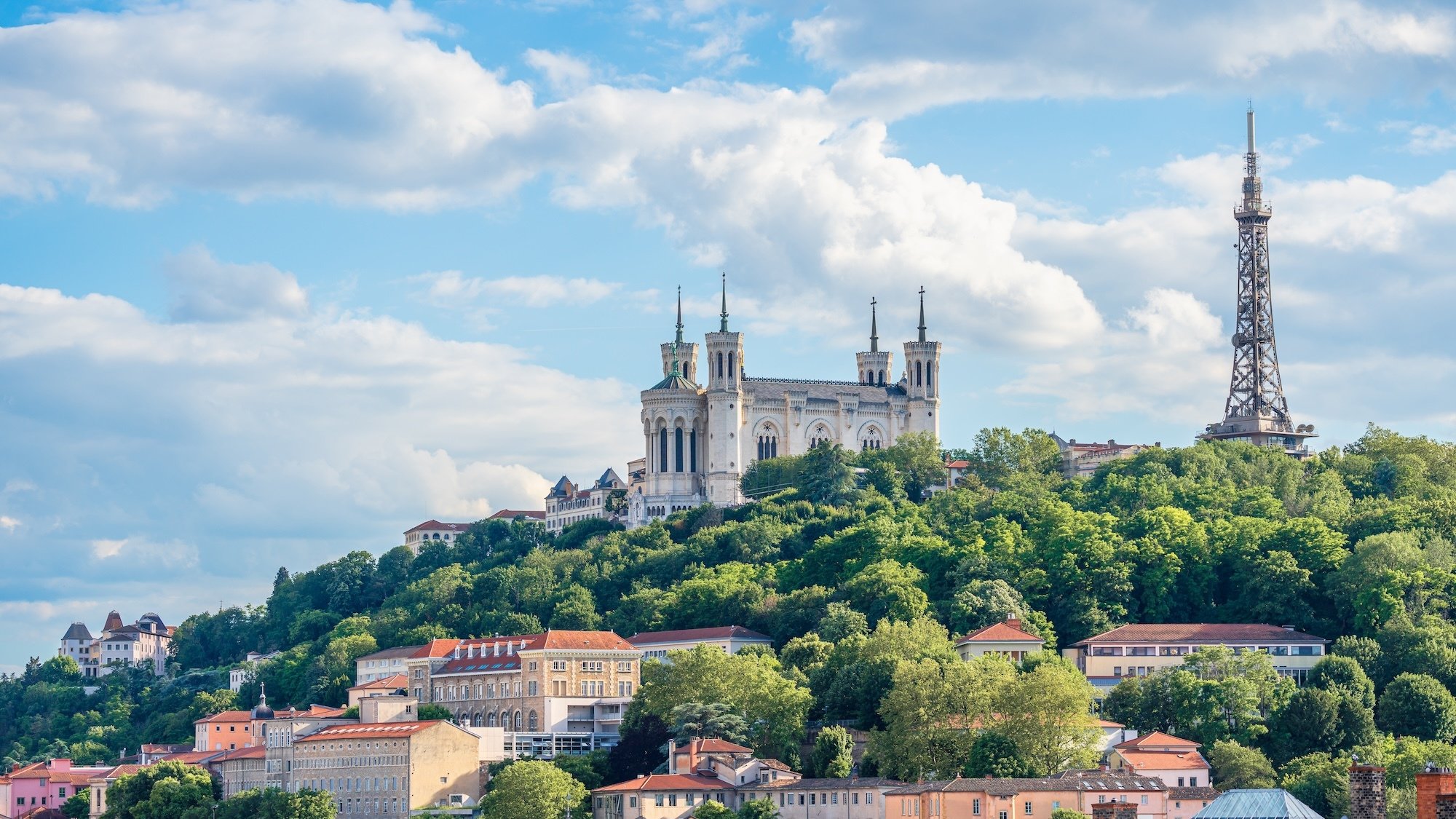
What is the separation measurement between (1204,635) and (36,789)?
58.2m

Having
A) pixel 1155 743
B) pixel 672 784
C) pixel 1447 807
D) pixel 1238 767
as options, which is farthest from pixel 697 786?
pixel 1447 807

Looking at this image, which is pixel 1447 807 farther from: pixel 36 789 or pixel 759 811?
pixel 36 789

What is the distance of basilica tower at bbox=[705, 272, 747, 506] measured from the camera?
154 metres

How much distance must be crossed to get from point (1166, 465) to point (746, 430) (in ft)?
103

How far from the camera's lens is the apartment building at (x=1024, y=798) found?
83812 mm

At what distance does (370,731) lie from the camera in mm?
104812

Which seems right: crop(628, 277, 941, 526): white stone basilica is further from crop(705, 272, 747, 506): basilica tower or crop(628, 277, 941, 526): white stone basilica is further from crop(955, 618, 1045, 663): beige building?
crop(955, 618, 1045, 663): beige building

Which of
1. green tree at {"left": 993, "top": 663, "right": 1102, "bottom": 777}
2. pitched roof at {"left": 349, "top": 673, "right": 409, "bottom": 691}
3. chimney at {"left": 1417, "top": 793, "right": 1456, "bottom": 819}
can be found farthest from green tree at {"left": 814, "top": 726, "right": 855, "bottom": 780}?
chimney at {"left": 1417, "top": 793, "right": 1456, "bottom": 819}

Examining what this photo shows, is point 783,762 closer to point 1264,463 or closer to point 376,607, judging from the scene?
point 1264,463

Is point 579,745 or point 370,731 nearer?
point 370,731

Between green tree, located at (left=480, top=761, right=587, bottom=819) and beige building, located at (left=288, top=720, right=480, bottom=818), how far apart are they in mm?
6281

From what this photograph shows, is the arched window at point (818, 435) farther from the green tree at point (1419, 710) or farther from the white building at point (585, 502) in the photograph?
the green tree at point (1419, 710)

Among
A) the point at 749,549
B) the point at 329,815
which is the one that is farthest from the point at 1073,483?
the point at 329,815

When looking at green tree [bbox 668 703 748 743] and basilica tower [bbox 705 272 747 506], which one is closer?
green tree [bbox 668 703 748 743]
